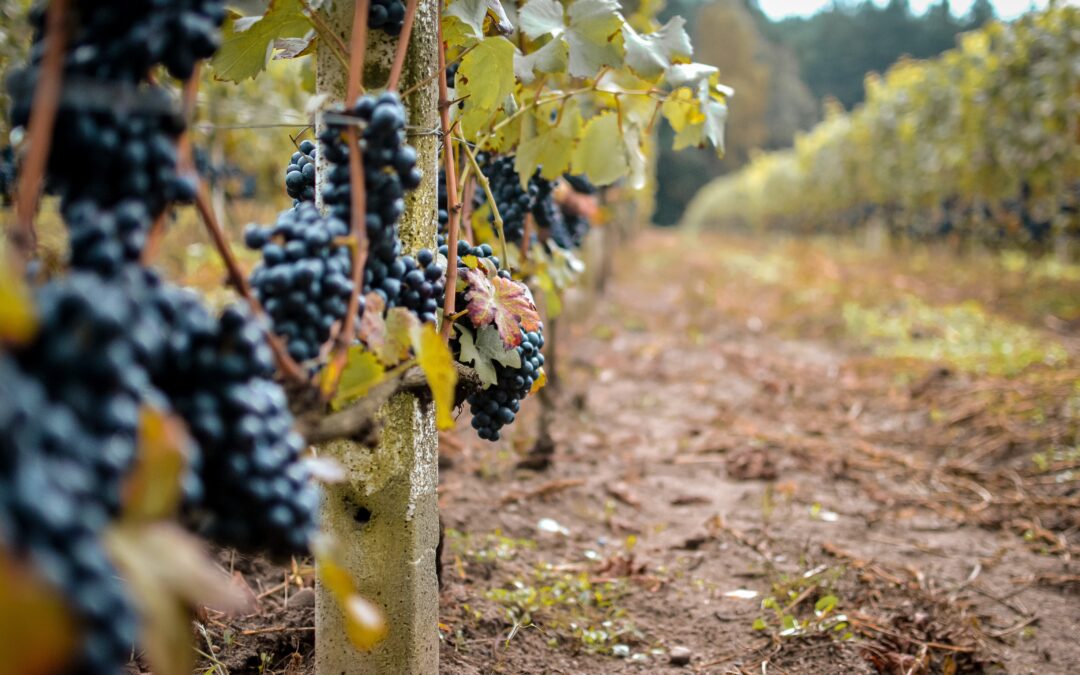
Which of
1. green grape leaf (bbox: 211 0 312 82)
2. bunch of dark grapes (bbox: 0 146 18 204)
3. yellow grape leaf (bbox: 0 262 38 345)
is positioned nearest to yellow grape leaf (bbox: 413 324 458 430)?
→ yellow grape leaf (bbox: 0 262 38 345)

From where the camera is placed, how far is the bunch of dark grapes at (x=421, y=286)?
5.02 ft

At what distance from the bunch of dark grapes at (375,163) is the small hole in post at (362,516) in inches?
23.9

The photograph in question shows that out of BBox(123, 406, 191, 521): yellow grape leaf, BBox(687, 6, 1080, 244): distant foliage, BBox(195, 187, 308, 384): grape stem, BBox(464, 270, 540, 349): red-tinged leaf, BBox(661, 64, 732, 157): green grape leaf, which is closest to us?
BBox(123, 406, 191, 521): yellow grape leaf

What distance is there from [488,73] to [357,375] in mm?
914

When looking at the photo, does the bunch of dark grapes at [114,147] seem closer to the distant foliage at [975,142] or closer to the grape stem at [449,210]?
the grape stem at [449,210]

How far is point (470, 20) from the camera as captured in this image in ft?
5.64

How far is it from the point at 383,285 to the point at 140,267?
1.80 feet

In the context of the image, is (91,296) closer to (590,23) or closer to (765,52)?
(590,23)

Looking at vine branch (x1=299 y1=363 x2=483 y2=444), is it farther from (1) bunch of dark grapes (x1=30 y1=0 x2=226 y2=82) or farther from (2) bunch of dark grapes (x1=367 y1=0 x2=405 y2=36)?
(2) bunch of dark grapes (x1=367 y1=0 x2=405 y2=36)

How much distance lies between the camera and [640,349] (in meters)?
7.21

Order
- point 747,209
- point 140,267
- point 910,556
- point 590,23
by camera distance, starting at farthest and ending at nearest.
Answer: point 747,209 → point 910,556 → point 590,23 → point 140,267

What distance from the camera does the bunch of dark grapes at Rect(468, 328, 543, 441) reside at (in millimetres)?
1852

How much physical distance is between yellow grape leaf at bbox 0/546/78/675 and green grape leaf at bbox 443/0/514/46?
1.39 metres

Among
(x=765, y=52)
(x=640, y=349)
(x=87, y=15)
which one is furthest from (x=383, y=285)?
(x=765, y=52)
